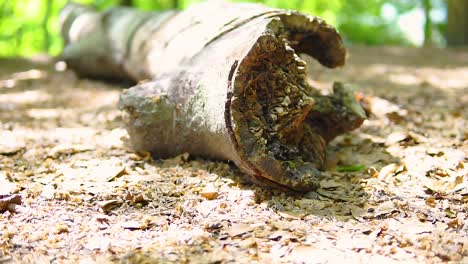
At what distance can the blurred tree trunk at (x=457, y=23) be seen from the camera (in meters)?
8.36

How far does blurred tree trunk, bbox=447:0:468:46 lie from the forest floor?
17.5ft

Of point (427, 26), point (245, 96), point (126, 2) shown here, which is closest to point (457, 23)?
point (427, 26)

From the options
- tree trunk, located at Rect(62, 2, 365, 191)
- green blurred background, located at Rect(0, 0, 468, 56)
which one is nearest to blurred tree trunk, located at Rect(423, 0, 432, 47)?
green blurred background, located at Rect(0, 0, 468, 56)

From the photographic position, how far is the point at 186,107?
9.11 feet

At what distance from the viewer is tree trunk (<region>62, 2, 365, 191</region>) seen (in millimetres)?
2367

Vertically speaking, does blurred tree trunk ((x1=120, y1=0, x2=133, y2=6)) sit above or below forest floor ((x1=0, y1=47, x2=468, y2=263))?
above

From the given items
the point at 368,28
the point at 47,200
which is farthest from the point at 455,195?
the point at 368,28

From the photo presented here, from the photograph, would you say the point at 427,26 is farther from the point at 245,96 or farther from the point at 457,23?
the point at 245,96

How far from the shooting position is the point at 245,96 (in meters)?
2.40

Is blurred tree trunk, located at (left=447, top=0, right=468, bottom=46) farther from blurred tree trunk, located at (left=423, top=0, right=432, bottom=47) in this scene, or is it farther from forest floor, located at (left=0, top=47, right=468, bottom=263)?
forest floor, located at (left=0, top=47, right=468, bottom=263)

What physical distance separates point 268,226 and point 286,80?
0.82 m

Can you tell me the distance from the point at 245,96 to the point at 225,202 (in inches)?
21.3

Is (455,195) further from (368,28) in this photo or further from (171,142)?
(368,28)

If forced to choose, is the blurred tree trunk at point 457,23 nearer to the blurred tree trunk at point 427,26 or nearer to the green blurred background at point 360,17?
the green blurred background at point 360,17
